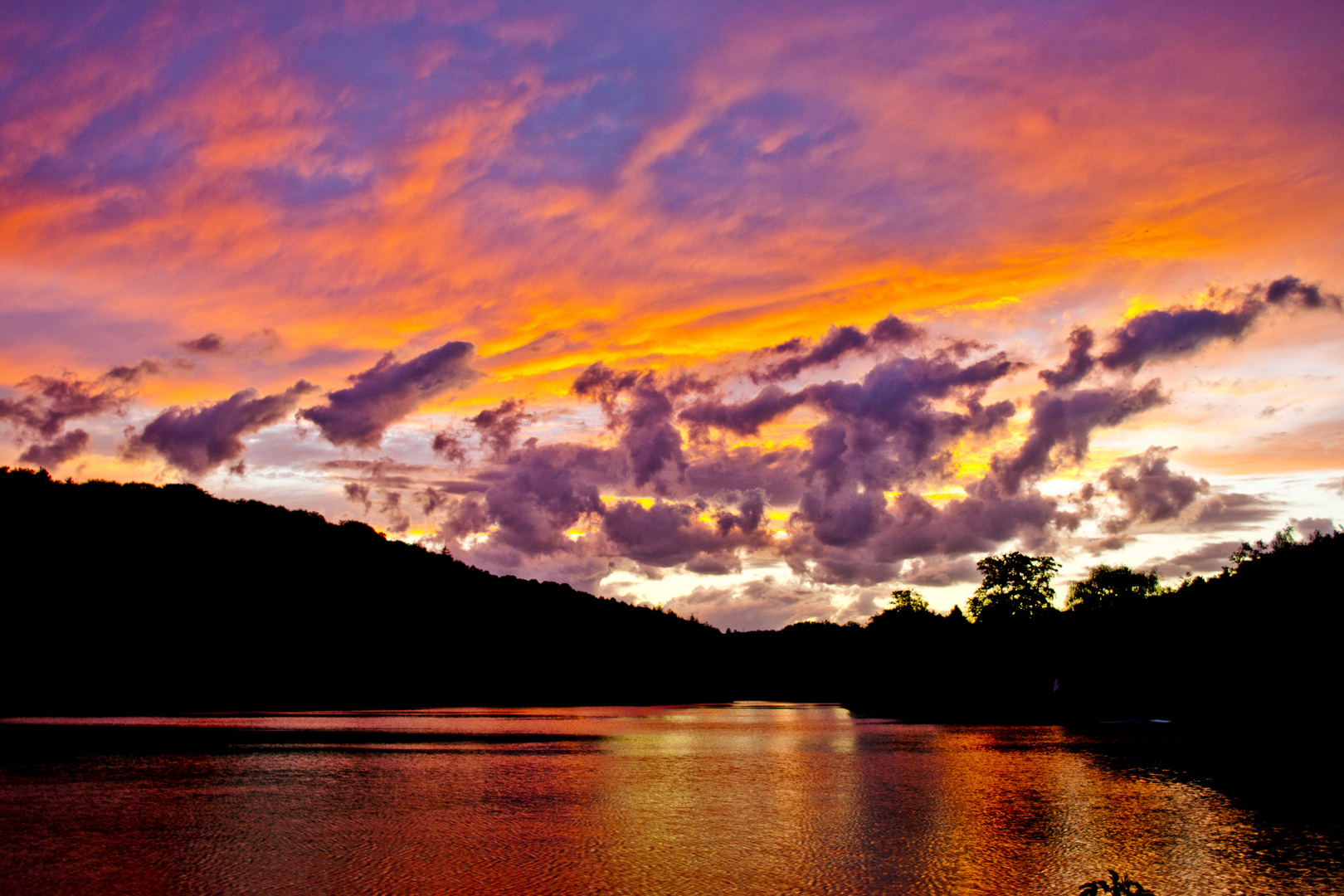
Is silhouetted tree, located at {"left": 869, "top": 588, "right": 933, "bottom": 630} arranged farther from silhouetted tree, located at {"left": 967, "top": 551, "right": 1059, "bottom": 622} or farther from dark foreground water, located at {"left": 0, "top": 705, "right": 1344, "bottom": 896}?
dark foreground water, located at {"left": 0, "top": 705, "right": 1344, "bottom": 896}

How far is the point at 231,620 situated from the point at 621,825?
128 meters

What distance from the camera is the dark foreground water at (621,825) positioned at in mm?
15602

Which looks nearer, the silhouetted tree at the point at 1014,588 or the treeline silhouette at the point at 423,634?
the treeline silhouette at the point at 423,634

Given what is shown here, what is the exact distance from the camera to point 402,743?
45281 mm

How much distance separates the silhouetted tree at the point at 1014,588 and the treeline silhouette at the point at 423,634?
254 mm

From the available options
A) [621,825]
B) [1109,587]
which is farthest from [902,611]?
[621,825]

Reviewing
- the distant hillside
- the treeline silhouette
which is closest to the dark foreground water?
the treeline silhouette

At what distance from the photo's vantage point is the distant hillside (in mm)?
110062

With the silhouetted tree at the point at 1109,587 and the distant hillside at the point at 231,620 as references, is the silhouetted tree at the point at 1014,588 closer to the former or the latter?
the silhouetted tree at the point at 1109,587

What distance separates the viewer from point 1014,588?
444 feet

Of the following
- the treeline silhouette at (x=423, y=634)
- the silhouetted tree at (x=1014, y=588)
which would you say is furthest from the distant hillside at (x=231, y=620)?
the silhouetted tree at (x=1014, y=588)

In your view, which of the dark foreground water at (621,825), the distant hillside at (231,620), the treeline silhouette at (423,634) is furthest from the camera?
the distant hillside at (231,620)

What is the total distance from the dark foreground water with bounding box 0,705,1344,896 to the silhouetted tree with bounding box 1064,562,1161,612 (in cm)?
10911

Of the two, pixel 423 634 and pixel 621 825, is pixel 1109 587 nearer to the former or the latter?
pixel 423 634
